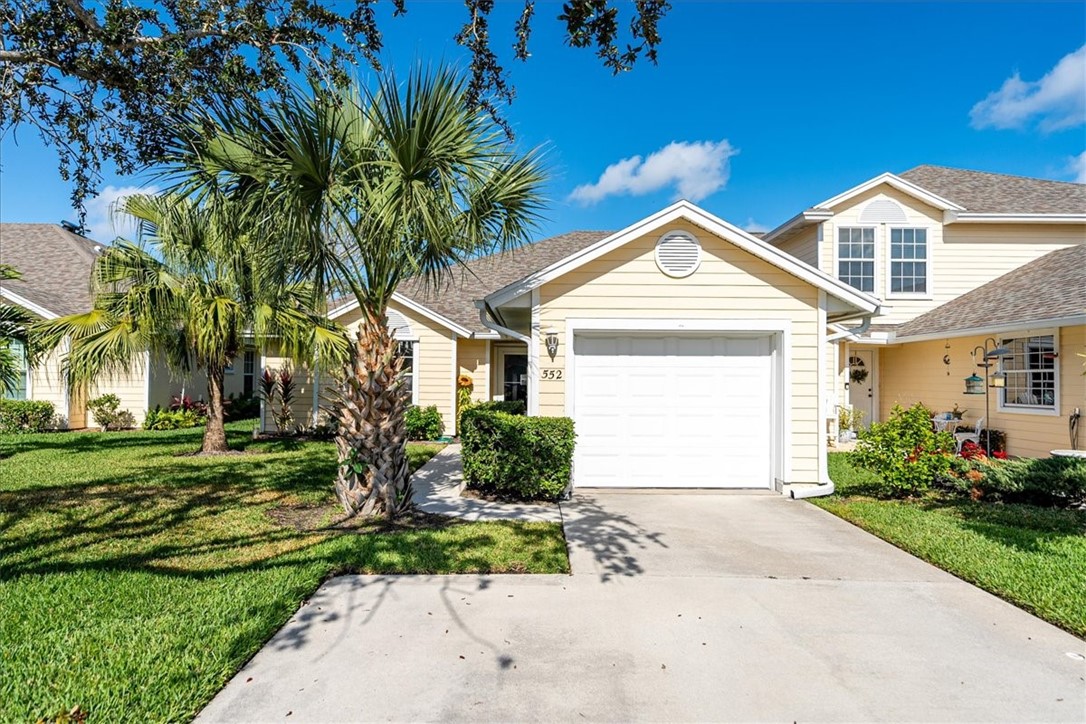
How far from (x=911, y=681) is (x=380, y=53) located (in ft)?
22.3

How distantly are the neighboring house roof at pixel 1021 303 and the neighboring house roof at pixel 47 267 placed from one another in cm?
2118

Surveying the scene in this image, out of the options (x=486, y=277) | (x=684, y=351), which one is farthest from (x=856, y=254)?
(x=486, y=277)

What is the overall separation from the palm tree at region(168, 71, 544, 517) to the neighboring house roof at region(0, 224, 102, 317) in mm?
13035

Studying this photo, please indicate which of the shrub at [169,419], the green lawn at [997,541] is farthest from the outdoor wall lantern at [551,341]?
the shrub at [169,419]

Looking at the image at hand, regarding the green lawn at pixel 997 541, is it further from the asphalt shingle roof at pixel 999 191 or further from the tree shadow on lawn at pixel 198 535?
the asphalt shingle roof at pixel 999 191

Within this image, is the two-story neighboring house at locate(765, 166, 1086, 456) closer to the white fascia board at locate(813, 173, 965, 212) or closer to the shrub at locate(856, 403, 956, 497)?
the white fascia board at locate(813, 173, 965, 212)

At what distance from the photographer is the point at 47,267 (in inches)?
723

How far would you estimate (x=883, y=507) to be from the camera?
23.6ft

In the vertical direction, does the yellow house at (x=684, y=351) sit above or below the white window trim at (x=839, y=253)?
below

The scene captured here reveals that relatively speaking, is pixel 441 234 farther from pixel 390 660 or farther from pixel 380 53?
pixel 390 660

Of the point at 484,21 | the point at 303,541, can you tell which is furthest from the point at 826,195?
Result: the point at 303,541

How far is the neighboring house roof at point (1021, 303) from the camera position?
9.56 m

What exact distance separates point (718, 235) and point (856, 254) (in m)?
7.83

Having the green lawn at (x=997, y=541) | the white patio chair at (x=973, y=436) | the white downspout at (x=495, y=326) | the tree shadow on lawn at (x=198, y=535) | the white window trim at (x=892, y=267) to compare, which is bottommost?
the tree shadow on lawn at (x=198, y=535)
